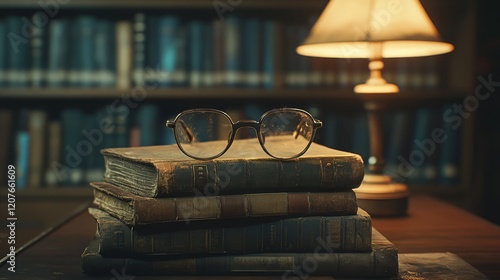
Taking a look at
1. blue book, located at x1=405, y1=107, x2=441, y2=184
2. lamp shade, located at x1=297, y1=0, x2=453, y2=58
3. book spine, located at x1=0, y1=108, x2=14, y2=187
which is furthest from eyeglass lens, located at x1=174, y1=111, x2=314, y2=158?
book spine, located at x1=0, y1=108, x2=14, y2=187

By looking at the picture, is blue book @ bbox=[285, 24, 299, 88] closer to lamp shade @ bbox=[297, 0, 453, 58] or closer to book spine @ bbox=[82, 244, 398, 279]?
lamp shade @ bbox=[297, 0, 453, 58]

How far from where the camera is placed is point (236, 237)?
0.92m

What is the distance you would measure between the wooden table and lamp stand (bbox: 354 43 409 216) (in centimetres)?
3

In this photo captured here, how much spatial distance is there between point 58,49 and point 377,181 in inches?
48.2

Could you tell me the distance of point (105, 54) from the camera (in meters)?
2.17

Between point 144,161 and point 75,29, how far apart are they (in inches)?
53.6

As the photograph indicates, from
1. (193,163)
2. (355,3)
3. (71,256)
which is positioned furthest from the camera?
A: (355,3)

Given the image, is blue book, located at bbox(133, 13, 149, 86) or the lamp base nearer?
the lamp base

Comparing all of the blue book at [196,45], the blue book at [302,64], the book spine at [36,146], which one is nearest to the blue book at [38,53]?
the book spine at [36,146]

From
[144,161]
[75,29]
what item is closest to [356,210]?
[144,161]

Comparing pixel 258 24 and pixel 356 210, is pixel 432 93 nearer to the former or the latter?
pixel 258 24

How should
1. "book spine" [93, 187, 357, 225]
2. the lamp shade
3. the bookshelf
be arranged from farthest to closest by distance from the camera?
the bookshelf → the lamp shade → "book spine" [93, 187, 357, 225]

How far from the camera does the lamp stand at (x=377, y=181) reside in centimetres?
135

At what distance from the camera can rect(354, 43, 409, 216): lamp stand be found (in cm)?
135
